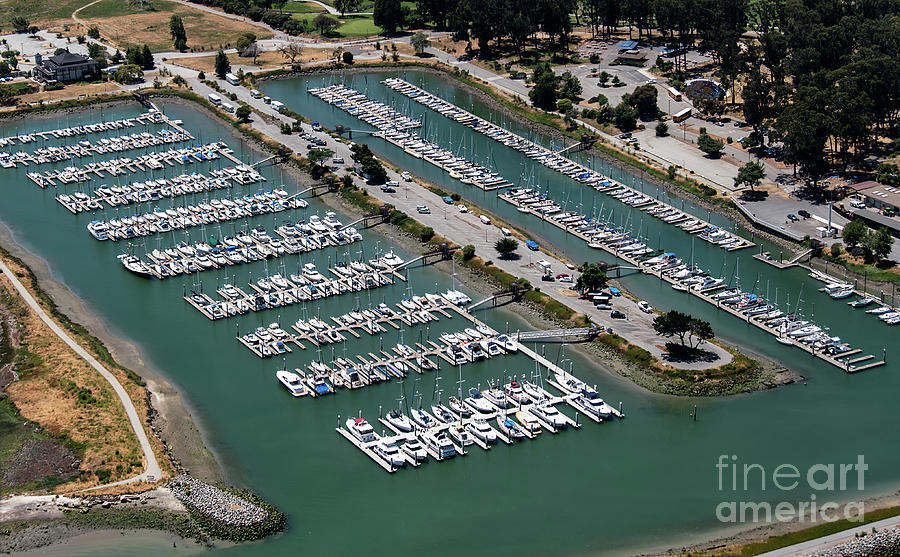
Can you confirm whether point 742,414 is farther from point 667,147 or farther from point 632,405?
point 667,147

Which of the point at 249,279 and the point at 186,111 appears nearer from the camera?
the point at 249,279

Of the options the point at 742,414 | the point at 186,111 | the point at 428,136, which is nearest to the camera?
the point at 742,414

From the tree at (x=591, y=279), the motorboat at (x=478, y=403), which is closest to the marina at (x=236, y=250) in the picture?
the tree at (x=591, y=279)

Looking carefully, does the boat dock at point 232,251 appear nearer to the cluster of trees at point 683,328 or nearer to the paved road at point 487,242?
the paved road at point 487,242

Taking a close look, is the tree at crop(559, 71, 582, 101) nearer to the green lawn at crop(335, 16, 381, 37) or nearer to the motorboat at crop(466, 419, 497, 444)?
the green lawn at crop(335, 16, 381, 37)

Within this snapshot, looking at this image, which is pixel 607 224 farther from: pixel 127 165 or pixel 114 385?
pixel 127 165

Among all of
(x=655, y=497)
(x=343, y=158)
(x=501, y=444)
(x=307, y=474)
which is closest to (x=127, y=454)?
(x=307, y=474)

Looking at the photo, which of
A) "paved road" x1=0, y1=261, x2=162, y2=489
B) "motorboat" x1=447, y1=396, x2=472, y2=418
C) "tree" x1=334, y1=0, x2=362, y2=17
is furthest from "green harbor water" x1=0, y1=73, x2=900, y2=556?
"tree" x1=334, y1=0, x2=362, y2=17
